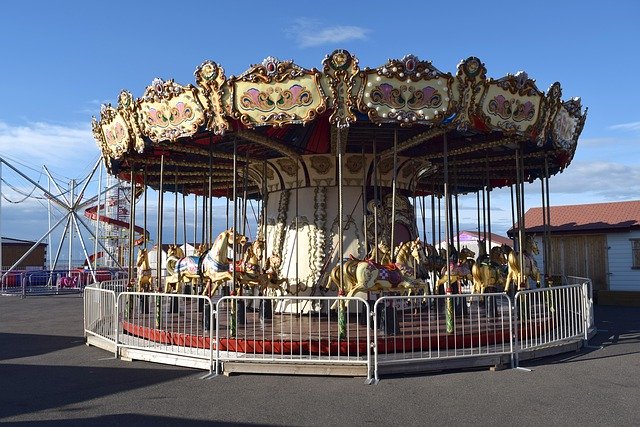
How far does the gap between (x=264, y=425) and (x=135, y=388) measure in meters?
2.26

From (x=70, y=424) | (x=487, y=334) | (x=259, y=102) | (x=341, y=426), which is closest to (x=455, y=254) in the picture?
(x=487, y=334)

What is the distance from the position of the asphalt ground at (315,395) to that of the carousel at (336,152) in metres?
1.90

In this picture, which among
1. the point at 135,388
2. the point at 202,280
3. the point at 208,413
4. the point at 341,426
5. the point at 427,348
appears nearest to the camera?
the point at 341,426

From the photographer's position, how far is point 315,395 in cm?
646

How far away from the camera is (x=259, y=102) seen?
29.1ft

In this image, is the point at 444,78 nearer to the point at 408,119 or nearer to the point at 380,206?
the point at 408,119

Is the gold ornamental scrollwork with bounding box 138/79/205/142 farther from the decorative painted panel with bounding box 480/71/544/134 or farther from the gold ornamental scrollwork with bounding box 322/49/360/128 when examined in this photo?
the decorative painted panel with bounding box 480/71/544/134

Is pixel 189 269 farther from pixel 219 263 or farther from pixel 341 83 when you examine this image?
pixel 341 83

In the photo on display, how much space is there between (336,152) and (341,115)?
3420 millimetres

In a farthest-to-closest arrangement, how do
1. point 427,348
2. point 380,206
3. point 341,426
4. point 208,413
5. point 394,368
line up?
point 380,206 < point 427,348 < point 394,368 < point 208,413 < point 341,426

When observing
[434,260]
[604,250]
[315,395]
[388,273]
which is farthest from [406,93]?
[604,250]

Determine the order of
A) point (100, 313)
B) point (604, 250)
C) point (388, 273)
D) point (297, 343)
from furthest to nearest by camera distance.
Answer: point (604, 250) < point (100, 313) < point (388, 273) < point (297, 343)

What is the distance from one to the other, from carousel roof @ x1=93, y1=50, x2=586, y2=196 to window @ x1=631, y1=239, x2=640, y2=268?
800 cm

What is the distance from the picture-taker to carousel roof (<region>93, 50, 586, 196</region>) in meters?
8.56
